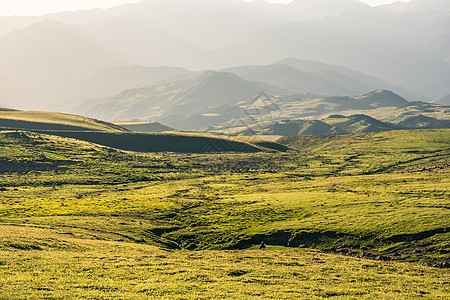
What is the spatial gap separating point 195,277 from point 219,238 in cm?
3683

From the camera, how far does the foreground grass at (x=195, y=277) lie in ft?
108

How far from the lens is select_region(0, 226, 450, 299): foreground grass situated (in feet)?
108

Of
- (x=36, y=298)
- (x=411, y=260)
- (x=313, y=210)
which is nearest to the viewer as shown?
(x=36, y=298)

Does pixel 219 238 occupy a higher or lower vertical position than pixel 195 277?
lower

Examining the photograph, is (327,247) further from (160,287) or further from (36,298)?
(36,298)

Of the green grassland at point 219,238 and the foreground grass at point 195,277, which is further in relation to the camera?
the green grassland at point 219,238

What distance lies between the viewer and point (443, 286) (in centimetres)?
4203

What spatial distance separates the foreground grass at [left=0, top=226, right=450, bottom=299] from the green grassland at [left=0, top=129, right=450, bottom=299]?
0.51 ft

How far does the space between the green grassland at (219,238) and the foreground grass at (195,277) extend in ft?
0.51

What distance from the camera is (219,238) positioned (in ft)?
250

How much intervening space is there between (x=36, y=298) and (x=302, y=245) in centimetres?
5331

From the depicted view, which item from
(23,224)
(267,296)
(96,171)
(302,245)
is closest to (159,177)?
(96,171)

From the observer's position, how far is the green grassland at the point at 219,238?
36.6 metres

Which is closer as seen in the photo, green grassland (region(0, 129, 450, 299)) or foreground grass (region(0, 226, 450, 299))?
foreground grass (region(0, 226, 450, 299))
